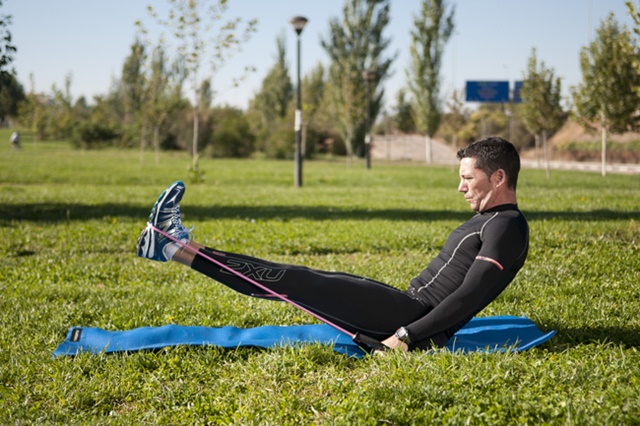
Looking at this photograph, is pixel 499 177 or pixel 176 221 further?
pixel 176 221

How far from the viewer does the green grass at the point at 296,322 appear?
2.90m

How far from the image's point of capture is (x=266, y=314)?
15.9 feet

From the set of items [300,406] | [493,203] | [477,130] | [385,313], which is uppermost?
[477,130]

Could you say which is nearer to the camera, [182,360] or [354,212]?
[182,360]

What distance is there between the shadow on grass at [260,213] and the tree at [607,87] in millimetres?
16527

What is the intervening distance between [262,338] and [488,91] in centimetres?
5013

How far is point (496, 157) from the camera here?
3.54 m

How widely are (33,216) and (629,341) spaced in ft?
32.5

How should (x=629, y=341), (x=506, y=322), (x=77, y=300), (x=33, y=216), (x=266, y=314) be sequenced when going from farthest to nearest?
(x=33, y=216) < (x=77, y=300) < (x=266, y=314) < (x=506, y=322) < (x=629, y=341)

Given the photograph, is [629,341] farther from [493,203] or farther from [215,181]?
[215,181]

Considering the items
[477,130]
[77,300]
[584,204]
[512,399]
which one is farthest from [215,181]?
[477,130]

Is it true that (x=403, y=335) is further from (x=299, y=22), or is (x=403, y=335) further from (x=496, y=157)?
(x=299, y=22)

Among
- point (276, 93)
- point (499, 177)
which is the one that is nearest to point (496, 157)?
point (499, 177)

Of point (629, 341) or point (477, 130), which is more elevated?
point (477, 130)
